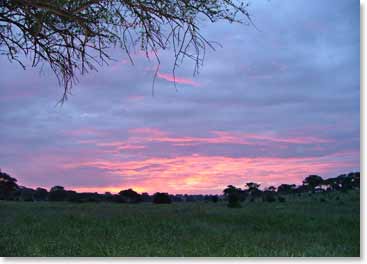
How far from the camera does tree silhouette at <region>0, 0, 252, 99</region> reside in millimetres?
7160

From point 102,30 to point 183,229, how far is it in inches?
103

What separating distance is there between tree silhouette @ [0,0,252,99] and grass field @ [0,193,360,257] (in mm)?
1784

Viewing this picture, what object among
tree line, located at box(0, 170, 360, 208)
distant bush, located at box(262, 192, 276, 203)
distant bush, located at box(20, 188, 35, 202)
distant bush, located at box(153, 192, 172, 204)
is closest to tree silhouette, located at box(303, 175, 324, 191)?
tree line, located at box(0, 170, 360, 208)

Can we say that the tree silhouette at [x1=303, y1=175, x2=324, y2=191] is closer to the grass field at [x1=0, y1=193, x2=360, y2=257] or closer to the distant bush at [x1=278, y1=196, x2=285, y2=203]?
the grass field at [x1=0, y1=193, x2=360, y2=257]

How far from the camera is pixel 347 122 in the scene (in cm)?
740

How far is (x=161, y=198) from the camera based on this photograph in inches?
327

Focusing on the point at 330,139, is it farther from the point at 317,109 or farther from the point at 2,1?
the point at 2,1

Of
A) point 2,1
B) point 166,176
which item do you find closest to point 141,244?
point 166,176

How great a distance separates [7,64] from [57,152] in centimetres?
127

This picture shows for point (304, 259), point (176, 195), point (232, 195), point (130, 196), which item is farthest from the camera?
point (130, 196)

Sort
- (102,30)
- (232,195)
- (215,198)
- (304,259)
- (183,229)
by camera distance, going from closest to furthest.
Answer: (304,259) < (102,30) < (183,229) < (215,198) < (232,195)

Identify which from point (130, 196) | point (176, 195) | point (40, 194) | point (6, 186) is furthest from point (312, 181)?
point (6, 186)

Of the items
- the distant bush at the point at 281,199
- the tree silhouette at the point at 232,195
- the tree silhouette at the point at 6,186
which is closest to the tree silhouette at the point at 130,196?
the tree silhouette at the point at 232,195

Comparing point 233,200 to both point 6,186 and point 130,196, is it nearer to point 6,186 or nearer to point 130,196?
point 130,196
